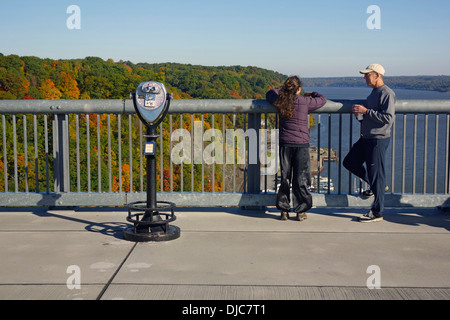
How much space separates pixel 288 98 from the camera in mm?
6477

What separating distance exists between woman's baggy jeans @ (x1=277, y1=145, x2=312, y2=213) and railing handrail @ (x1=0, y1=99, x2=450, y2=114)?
22.9 inches

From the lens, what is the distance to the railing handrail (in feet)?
22.5

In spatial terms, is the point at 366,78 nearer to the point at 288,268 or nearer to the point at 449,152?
the point at 449,152

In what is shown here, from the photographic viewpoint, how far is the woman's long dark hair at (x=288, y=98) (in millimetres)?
6453

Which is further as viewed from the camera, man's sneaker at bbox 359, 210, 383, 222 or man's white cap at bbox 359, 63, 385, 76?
man's sneaker at bbox 359, 210, 383, 222

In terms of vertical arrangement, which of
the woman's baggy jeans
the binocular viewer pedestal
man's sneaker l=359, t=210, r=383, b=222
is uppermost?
the woman's baggy jeans

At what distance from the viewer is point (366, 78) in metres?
6.61

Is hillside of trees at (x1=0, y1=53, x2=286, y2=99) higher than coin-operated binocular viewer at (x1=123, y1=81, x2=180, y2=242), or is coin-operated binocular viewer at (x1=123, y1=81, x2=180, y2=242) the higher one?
hillside of trees at (x1=0, y1=53, x2=286, y2=99)

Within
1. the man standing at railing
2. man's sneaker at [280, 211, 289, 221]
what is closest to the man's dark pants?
the man standing at railing

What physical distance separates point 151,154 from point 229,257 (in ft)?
4.38

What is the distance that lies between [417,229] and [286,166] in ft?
5.45

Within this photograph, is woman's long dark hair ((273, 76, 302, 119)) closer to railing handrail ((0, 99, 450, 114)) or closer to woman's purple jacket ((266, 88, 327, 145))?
woman's purple jacket ((266, 88, 327, 145))

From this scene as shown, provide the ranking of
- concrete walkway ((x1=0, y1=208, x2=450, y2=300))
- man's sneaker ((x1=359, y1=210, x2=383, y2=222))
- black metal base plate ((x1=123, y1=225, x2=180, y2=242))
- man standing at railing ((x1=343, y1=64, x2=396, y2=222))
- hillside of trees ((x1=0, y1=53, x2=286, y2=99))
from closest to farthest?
1. concrete walkway ((x1=0, y1=208, x2=450, y2=300))
2. black metal base plate ((x1=123, y1=225, x2=180, y2=242))
3. man standing at railing ((x1=343, y1=64, x2=396, y2=222))
4. man's sneaker ((x1=359, y1=210, x2=383, y2=222))
5. hillside of trees ((x1=0, y1=53, x2=286, y2=99))

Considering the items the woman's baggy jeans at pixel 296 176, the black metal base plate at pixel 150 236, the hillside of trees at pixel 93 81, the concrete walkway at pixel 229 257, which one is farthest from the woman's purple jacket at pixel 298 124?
the hillside of trees at pixel 93 81
